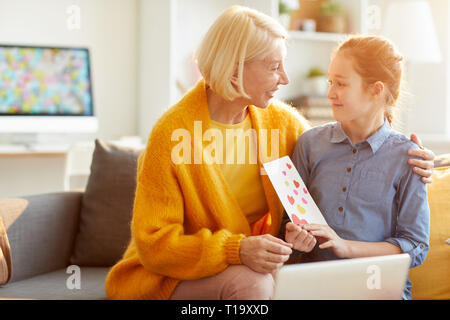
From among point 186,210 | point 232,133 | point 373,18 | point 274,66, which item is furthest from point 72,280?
point 373,18

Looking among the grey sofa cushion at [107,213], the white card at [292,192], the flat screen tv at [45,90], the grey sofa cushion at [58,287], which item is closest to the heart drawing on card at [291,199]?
the white card at [292,192]

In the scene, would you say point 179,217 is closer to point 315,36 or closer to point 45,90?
point 45,90

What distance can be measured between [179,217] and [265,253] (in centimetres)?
23

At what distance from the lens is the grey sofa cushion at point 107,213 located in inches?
71.6

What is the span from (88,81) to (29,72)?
1.01 feet

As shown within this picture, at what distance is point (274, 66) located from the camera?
127 cm

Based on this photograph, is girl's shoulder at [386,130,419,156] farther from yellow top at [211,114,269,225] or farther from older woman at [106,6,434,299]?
yellow top at [211,114,269,225]

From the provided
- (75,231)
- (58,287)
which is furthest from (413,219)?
(75,231)

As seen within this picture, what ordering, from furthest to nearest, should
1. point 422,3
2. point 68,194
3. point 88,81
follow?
point 88,81 → point 422,3 → point 68,194

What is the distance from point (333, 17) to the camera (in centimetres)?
331

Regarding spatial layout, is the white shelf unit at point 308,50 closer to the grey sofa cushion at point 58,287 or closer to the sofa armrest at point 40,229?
the sofa armrest at point 40,229

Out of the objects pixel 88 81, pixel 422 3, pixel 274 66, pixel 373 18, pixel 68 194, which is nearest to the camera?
pixel 274 66

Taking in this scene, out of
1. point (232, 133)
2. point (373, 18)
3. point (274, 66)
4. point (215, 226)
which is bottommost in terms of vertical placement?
point (215, 226)

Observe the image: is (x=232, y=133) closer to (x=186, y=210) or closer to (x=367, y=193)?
(x=186, y=210)
